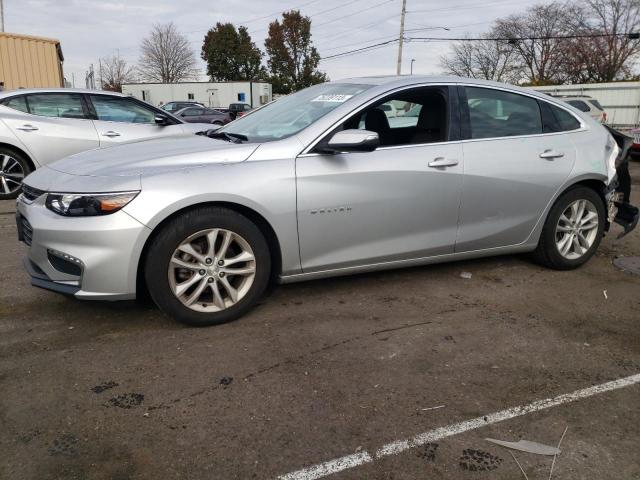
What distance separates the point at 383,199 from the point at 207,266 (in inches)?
49.5

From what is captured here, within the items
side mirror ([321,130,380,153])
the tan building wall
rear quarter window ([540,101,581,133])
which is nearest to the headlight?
side mirror ([321,130,380,153])

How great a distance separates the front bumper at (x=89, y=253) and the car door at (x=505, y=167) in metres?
2.35

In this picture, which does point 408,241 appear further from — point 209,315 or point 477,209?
point 209,315

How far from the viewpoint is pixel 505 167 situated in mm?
4012

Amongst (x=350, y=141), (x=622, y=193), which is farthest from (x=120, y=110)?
(x=622, y=193)

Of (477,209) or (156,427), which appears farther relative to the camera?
(477,209)

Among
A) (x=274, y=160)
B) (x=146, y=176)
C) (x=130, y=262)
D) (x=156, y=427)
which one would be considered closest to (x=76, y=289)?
(x=130, y=262)

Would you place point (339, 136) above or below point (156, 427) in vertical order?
above

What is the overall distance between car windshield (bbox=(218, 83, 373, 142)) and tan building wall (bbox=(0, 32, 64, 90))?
43.7ft

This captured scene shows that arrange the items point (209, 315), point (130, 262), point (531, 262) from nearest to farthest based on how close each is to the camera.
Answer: point (130, 262) → point (209, 315) → point (531, 262)

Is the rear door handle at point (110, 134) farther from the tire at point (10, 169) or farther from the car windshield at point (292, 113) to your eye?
the car windshield at point (292, 113)

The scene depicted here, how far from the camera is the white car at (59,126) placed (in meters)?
7.21

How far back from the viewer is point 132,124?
24.8 ft

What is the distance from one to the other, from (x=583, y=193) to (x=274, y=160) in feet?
9.01
